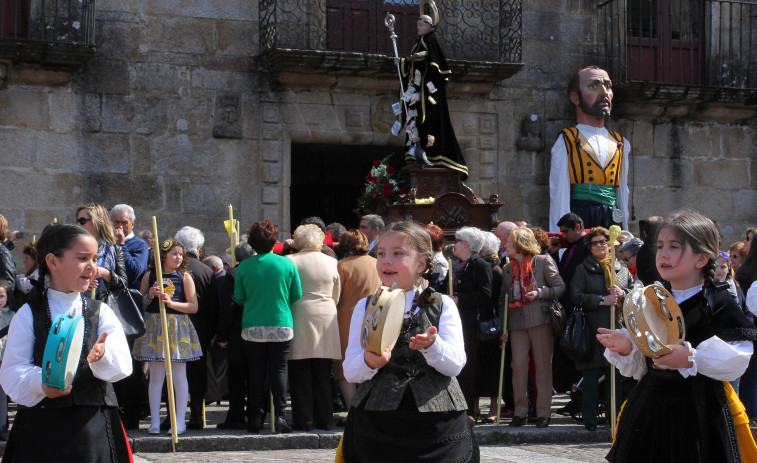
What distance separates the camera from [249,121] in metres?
13.2

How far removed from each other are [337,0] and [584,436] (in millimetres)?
7353

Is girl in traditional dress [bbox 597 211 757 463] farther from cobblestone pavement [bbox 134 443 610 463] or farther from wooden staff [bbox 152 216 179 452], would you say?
wooden staff [bbox 152 216 179 452]

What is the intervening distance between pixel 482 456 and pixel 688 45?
9.55 metres

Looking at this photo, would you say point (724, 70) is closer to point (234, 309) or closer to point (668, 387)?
point (234, 309)

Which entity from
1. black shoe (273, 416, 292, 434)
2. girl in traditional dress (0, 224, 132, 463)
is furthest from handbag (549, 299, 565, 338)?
girl in traditional dress (0, 224, 132, 463)

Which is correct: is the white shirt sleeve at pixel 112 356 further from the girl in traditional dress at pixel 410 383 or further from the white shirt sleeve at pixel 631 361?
the white shirt sleeve at pixel 631 361

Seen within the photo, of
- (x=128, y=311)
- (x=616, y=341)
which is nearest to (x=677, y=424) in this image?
(x=616, y=341)

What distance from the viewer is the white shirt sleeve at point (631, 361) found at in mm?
4387

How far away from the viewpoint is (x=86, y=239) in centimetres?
425

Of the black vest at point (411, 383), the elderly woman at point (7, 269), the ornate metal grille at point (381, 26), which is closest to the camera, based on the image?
the black vest at point (411, 383)

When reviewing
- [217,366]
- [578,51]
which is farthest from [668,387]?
[578,51]

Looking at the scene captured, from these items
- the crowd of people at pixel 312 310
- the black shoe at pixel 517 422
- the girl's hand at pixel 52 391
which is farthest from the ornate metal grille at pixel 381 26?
the girl's hand at pixel 52 391

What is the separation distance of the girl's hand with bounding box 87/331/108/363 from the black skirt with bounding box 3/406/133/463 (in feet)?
0.75

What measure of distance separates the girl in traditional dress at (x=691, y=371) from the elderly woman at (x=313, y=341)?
4.13 m
